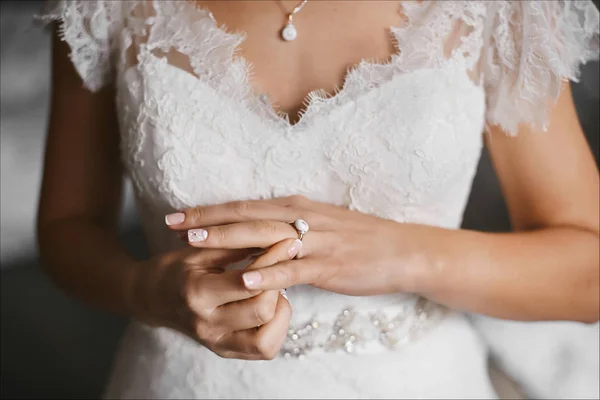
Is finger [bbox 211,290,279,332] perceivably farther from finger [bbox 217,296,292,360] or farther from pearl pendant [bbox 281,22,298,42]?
pearl pendant [bbox 281,22,298,42]

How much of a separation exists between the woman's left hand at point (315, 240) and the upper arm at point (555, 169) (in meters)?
0.21

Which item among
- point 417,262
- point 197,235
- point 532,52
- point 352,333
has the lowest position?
point 352,333

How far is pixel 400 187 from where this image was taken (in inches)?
31.6

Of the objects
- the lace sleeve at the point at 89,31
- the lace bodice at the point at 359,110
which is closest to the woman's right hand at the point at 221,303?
the lace bodice at the point at 359,110

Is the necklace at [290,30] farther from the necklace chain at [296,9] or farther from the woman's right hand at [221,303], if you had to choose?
the woman's right hand at [221,303]

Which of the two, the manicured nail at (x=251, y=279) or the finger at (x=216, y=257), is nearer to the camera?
the manicured nail at (x=251, y=279)

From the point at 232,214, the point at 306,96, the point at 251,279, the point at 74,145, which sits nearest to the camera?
the point at 251,279

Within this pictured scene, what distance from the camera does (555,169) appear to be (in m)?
0.86

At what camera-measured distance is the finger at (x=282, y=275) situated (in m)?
0.61

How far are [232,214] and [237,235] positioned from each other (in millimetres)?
57

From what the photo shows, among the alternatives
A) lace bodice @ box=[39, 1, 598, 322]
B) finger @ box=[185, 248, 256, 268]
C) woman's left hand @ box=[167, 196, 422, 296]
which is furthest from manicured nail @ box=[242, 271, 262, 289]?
lace bodice @ box=[39, 1, 598, 322]

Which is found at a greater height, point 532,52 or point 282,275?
point 532,52

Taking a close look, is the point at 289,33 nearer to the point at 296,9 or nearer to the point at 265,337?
the point at 296,9

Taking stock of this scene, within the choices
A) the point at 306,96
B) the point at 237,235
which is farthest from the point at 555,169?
the point at 237,235
